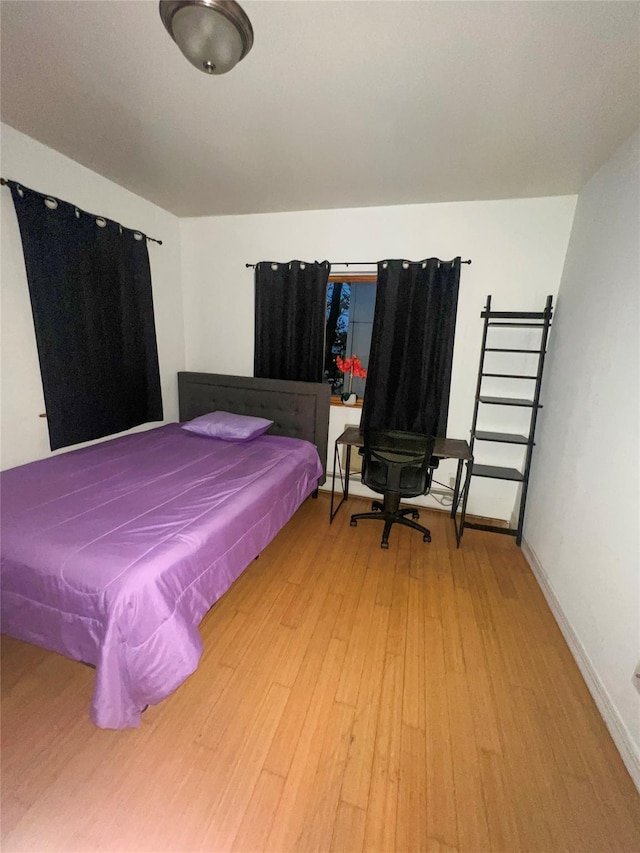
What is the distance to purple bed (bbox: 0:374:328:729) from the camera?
1214 mm

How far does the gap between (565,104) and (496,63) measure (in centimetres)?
48

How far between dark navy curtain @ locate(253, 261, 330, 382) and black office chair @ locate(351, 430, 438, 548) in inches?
38.6

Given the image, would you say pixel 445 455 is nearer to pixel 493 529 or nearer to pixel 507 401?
pixel 507 401

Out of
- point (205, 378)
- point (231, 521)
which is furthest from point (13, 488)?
point (205, 378)

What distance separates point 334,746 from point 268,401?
2.51 meters

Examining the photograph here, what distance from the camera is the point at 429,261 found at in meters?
2.74

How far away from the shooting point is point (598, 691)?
152 centimetres

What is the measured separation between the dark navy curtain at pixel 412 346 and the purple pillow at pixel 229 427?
0.98m

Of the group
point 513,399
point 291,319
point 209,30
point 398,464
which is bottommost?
point 398,464

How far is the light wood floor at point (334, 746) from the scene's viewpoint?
1092 millimetres

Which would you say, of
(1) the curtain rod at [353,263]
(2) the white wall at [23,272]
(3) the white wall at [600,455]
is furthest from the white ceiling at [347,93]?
(1) the curtain rod at [353,263]

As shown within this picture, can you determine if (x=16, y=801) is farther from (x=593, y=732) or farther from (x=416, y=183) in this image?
(x=416, y=183)

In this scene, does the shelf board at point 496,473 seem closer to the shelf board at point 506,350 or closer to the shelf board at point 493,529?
the shelf board at point 493,529

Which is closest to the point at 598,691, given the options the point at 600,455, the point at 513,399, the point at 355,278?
the point at 600,455
